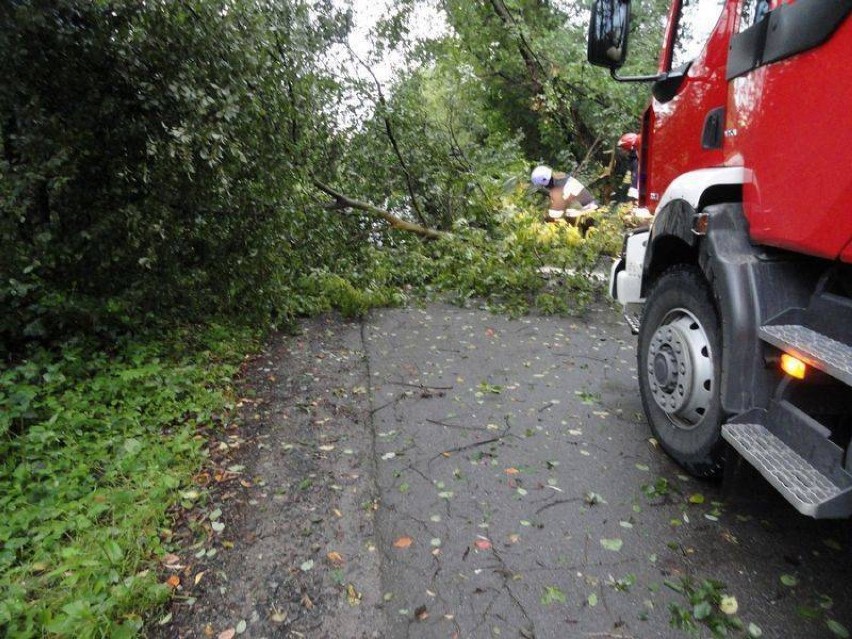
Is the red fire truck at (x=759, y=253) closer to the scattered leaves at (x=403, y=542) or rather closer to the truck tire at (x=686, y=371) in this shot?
the truck tire at (x=686, y=371)

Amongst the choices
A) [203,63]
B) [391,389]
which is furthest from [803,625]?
[203,63]

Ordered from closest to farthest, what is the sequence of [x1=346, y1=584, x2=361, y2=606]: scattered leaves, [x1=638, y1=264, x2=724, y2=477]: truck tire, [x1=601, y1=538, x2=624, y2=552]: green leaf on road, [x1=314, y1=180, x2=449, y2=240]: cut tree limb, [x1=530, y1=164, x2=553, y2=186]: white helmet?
[x1=346, y1=584, x2=361, y2=606]: scattered leaves, [x1=601, y1=538, x2=624, y2=552]: green leaf on road, [x1=638, y1=264, x2=724, y2=477]: truck tire, [x1=314, y1=180, x2=449, y2=240]: cut tree limb, [x1=530, y1=164, x2=553, y2=186]: white helmet

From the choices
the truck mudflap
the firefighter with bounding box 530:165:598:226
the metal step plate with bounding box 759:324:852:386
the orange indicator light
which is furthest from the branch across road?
the firefighter with bounding box 530:165:598:226

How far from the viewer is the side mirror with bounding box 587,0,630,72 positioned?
3.58m

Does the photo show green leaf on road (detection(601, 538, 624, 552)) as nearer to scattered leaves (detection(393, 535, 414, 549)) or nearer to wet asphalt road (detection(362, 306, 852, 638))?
wet asphalt road (detection(362, 306, 852, 638))

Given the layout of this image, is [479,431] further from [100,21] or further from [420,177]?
[420,177]

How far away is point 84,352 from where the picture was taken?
4.54 m

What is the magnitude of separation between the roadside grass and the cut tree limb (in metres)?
3.25

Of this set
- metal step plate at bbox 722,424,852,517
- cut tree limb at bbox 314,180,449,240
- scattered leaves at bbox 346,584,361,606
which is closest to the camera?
metal step plate at bbox 722,424,852,517

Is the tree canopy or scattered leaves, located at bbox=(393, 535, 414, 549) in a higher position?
the tree canopy

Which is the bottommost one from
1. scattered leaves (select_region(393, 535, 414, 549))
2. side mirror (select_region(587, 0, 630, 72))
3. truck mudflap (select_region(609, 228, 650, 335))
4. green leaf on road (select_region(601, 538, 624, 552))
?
green leaf on road (select_region(601, 538, 624, 552))

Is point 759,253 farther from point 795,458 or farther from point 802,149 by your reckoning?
point 795,458

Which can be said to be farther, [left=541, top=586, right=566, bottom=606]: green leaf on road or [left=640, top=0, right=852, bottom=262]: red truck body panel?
[left=541, top=586, right=566, bottom=606]: green leaf on road

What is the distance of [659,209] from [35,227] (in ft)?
13.8
